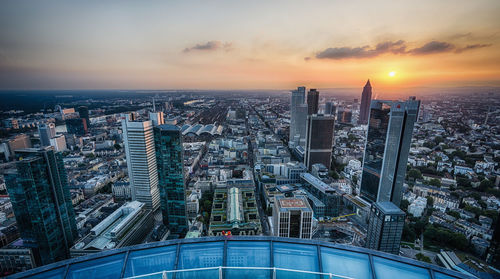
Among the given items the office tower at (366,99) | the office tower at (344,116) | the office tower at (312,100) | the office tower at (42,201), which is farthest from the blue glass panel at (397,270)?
the office tower at (344,116)

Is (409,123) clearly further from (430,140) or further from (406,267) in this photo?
(430,140)

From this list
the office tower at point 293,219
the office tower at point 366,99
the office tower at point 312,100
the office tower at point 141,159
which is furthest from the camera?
the office tower at point 366,99

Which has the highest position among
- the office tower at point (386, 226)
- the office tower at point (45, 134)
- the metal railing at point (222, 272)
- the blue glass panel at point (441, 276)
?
the metal railing at point (222, 272)

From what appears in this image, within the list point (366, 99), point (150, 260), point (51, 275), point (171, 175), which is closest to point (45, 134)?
point (171, 175)

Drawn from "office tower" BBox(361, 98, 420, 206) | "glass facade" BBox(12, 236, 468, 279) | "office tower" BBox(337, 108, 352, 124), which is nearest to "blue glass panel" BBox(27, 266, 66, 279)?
"glass facade" BBox(12, 236, 468, 279)

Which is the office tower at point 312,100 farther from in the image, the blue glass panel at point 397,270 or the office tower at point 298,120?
the blue glass panel at point 397,270

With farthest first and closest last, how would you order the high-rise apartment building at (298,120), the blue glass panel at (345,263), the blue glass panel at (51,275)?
1. the high-rise apartment building at (298,120)
2. the blue glass panel at (345,263)
3. the blue glass panel at (51,275)

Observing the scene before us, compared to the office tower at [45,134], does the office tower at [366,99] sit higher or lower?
higher
